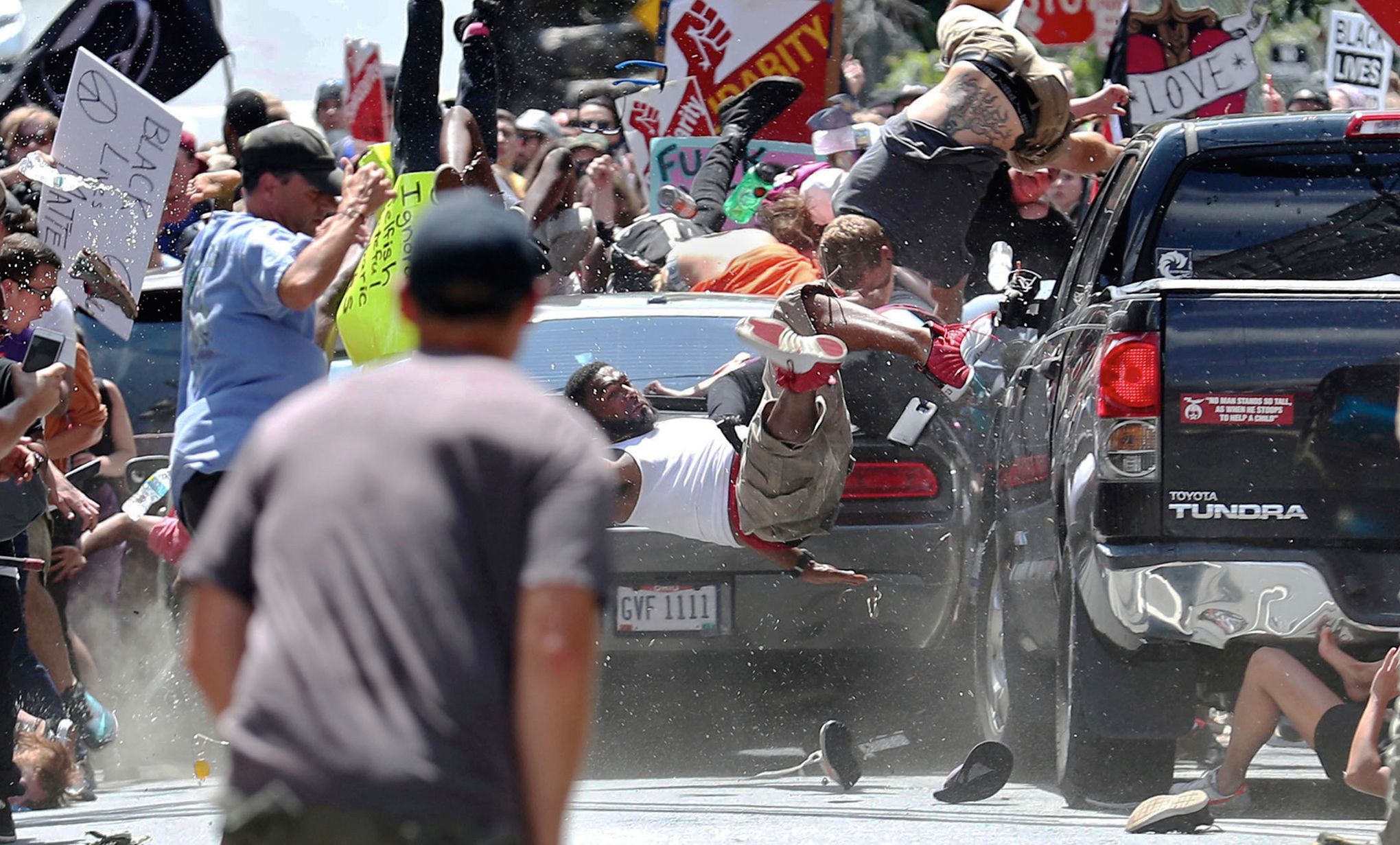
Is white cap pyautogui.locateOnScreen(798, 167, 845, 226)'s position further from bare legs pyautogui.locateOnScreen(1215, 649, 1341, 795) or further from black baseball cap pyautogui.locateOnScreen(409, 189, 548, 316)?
black baseball cap pyautogui.locateOnScreen(409, 189, 548, 316)

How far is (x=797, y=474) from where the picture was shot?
7035 mm

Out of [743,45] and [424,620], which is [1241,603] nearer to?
[424,620]

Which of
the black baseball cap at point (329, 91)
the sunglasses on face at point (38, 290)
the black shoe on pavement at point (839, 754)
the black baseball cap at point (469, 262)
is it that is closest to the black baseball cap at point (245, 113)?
the sunglasses on face at point (38, 290)

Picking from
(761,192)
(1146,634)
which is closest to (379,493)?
(1146,634)

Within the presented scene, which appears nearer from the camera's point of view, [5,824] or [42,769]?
[5,824]

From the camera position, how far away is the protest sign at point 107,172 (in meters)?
8.89

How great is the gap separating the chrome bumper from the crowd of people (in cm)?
28

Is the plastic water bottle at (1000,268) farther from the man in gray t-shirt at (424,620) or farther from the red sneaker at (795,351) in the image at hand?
the man in gray t-shirt at (424,620)

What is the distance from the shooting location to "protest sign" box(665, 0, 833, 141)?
14289 mm

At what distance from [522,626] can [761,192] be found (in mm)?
9362

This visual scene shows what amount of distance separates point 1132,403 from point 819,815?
159 centimetres

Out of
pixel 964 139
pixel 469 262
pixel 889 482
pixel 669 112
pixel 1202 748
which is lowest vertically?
pixel 1202 748

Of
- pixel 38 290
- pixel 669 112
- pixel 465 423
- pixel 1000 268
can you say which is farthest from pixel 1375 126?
pixel 669 112

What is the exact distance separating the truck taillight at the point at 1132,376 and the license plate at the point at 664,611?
1794 millimetres
